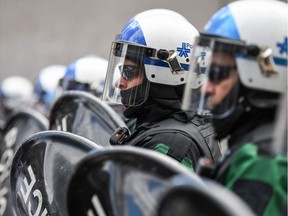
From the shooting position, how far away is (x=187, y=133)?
388 cm

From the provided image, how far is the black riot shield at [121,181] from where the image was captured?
256 cm

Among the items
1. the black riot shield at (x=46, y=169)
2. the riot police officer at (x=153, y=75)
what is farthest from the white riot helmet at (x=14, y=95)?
the black riot shield at (x=46, y=169)

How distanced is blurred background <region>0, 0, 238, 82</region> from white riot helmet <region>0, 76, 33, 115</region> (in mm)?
2226

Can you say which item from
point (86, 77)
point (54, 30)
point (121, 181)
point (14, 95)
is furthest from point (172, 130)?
point (54, 30)

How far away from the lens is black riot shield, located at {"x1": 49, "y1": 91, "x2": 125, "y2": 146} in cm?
486

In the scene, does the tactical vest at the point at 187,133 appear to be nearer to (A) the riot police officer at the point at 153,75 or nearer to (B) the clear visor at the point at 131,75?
(A) the riot police officer at the point at 153,75

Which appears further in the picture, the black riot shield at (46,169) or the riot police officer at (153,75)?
the riot police officer at (153,75)

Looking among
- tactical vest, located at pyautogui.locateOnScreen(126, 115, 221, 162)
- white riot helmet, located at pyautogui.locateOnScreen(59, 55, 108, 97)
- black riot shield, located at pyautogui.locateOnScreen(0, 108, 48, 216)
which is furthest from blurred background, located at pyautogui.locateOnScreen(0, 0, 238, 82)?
tactical vest, located at pyautogui.locateOnScreen(126, 115, 221, 162)

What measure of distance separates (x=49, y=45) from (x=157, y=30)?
10624 mm

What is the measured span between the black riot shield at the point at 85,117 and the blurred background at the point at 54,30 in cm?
787

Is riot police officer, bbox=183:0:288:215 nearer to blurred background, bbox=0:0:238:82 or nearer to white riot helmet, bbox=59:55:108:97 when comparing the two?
white riot helmet, bbox=59:55:108:97

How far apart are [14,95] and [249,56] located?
9.05 metres

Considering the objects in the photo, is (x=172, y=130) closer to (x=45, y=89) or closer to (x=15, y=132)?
(x=15, y=132)

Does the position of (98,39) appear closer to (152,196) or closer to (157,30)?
(157,30)
